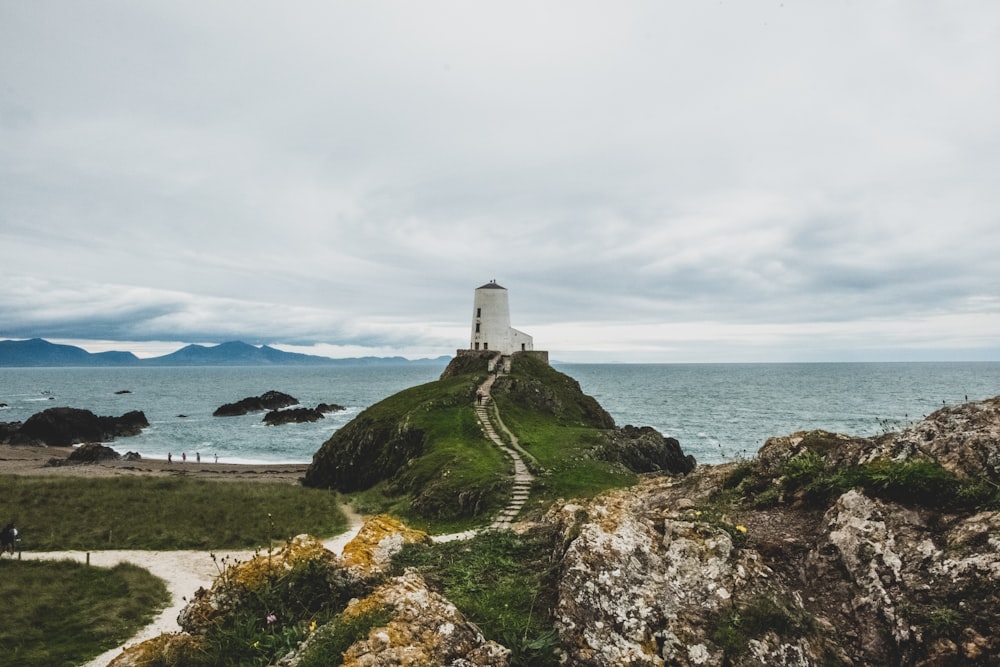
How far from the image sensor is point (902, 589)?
6473 mm

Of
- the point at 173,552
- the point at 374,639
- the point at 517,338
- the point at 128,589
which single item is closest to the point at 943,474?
the point at 374,639

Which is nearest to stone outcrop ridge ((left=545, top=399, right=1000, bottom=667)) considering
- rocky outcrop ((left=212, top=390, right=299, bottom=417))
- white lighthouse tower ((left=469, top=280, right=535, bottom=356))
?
white lighthouse tower ((left=469, top=280, right=535, bottom=356))

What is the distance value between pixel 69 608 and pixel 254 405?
119 meters

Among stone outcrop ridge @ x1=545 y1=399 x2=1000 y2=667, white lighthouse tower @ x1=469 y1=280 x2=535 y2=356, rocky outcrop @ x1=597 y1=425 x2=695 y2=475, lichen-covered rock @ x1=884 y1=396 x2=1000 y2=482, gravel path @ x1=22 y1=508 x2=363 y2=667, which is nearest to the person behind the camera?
stone outcrop ridge @ x1=545 y1=399 x2=1000 y2=667

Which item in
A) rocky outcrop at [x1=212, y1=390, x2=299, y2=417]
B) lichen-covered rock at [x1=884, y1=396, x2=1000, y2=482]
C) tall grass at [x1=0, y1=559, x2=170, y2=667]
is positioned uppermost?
lichen-covered rock at [x1=884, y1=396, x2=1000, y2=482]

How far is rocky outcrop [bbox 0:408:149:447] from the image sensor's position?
3351 inches

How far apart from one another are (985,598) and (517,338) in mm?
73231

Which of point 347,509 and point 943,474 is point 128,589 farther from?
point 943,474

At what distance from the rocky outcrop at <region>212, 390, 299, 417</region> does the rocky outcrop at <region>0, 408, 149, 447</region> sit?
27117 millimetres

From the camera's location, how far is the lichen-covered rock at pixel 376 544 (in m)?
7.86

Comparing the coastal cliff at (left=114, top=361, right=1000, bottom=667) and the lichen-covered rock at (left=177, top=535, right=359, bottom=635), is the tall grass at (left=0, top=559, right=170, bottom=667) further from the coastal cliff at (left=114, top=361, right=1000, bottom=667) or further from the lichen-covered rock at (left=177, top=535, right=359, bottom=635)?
the coastal cliff at (left=114, top=361, right=1000, bottom=667)

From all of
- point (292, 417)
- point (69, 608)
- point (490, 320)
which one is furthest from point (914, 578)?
point (292, 417)

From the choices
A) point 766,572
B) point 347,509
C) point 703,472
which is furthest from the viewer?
point 347,509

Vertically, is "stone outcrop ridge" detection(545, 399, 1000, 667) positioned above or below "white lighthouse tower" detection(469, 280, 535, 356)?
below
